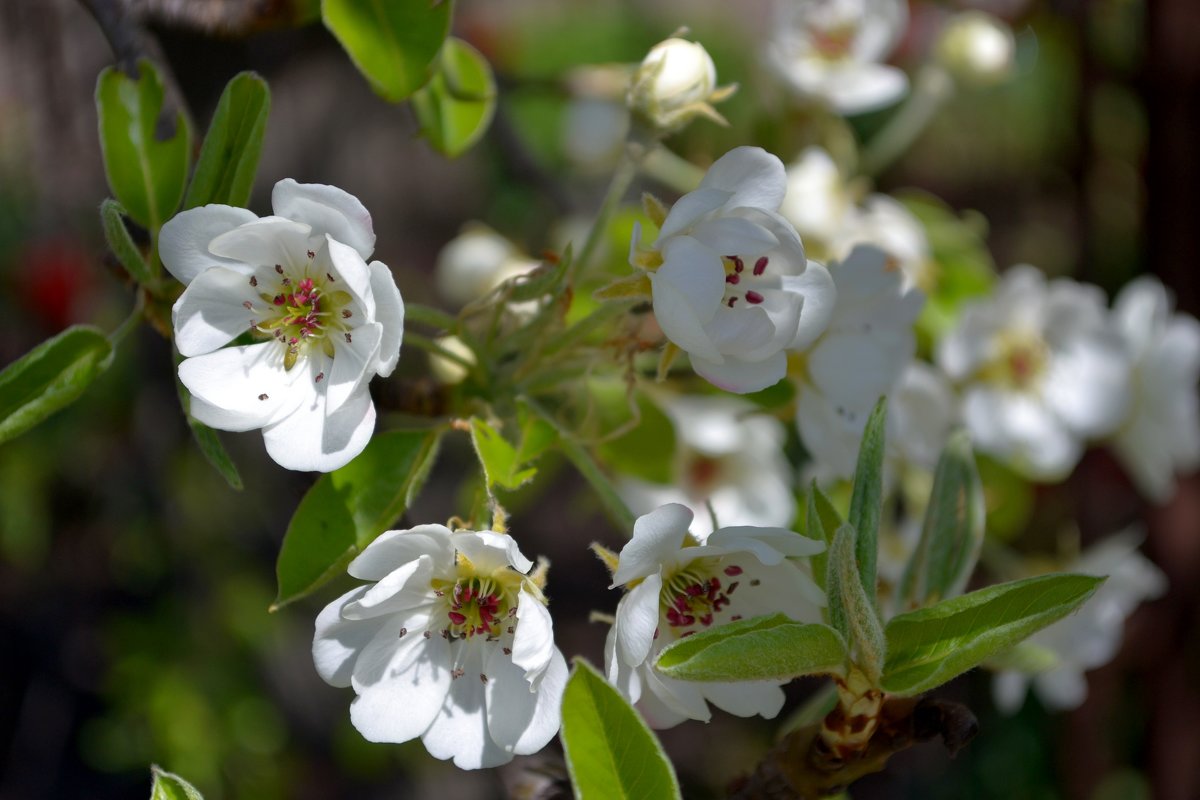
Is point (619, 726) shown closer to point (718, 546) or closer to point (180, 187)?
point (718, 546)

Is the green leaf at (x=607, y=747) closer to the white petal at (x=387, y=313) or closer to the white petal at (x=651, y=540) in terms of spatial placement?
the white petal at (x=651, y=540)

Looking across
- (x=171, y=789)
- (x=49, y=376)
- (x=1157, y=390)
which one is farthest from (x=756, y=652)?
(x=1157, y=390)

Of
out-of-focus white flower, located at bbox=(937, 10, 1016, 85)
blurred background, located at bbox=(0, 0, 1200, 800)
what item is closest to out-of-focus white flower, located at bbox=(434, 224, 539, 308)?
blurred background, located at bbox=(0, 0, 1200, 800)

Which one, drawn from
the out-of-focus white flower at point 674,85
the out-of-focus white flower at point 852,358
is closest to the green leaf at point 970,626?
the out-of-focus white flower at point 852,358

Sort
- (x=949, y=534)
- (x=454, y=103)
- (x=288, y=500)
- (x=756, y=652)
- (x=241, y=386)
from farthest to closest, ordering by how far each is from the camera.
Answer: (x=288, y=500) → (x=454, y=103) → (x=949, y=534) → (x=241, y=386) → (x=756, y=652)

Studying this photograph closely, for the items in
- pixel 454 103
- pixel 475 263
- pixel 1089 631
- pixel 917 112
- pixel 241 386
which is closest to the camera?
pixel 241 386

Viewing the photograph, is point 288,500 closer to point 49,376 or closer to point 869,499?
point 49,376

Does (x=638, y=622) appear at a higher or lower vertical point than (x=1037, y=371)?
higher
